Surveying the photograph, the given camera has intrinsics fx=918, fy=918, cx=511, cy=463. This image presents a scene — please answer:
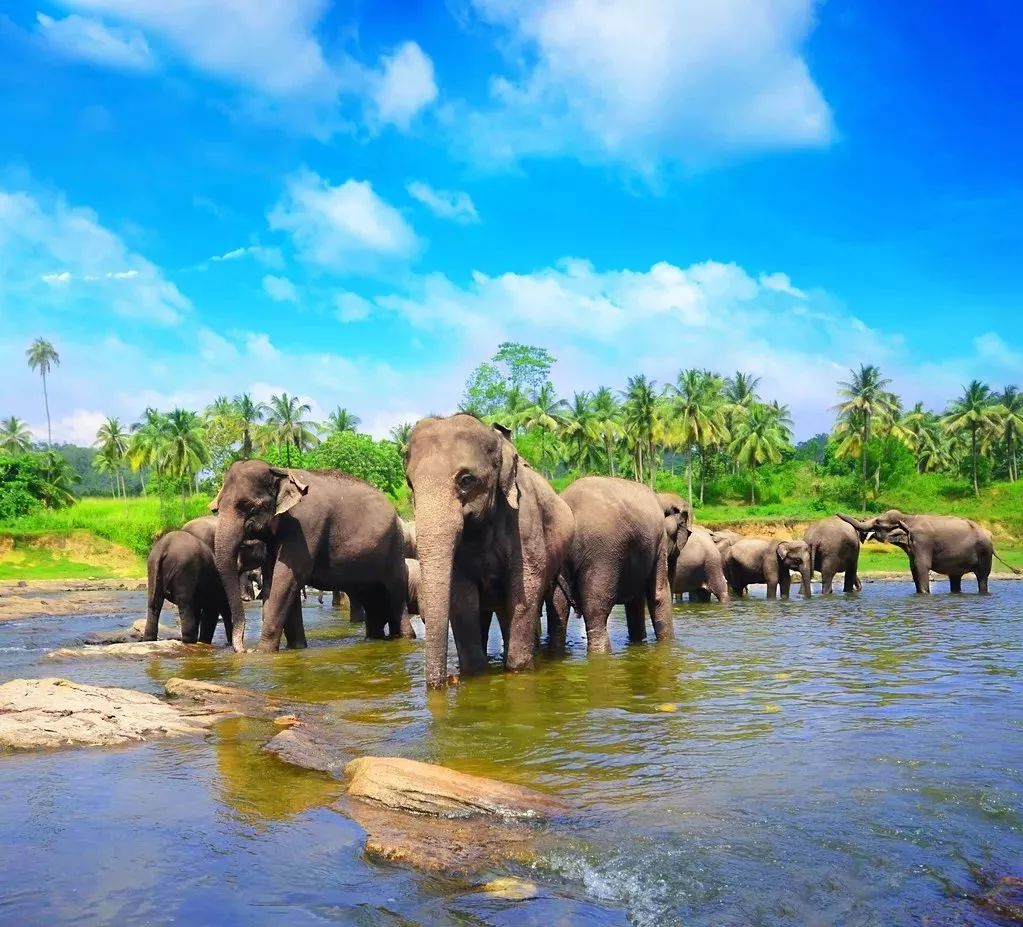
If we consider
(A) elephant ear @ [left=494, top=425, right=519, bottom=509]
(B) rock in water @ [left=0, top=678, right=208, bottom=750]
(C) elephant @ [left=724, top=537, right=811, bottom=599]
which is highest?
(A) elephant ear @ [left=494, top=425, right=519, bottom=509]

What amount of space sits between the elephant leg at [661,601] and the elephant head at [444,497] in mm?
4165

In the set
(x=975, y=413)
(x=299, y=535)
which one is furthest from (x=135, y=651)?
(x=975, y=413)

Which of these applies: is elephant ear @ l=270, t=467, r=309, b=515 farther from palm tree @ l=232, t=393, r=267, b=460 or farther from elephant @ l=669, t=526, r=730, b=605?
palm tree @ l=232, t=393, r=267, b=460

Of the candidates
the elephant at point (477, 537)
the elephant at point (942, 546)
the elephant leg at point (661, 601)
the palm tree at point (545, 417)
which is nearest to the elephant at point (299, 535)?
the elephant at point (477, 537)

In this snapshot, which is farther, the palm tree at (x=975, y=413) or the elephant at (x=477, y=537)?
the palm tree at (x=975, y=413)

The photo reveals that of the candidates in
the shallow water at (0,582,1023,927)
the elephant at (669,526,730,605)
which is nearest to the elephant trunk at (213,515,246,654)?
the shallow water at (0,582,1023,927)

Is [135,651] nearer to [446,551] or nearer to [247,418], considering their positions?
[446,551]

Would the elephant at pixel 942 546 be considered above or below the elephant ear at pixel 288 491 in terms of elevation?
below

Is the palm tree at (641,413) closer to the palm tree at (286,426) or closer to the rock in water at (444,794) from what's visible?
the palm tree at (286,426)

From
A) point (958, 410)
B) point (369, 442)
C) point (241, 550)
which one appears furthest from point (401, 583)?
point (958, 410)

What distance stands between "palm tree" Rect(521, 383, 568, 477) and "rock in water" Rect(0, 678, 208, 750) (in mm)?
62101

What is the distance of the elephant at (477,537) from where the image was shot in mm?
7809

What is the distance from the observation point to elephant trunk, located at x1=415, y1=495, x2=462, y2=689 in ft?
25.2

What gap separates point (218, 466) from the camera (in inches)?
3196
